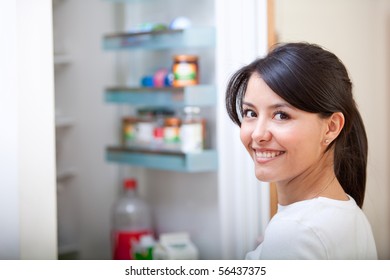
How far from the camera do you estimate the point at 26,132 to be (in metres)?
1.00

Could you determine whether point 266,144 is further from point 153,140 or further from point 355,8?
point 153,140

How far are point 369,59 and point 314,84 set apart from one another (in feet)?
1.25

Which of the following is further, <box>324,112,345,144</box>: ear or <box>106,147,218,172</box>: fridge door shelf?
<box>106,147,218,172</box>: fridge door shelf

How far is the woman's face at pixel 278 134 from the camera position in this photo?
2.75 ft

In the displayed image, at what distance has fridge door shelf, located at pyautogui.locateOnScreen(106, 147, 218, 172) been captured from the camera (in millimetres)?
1812

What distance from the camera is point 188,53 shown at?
1.95 m

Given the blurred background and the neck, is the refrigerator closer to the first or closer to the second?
the blurred background

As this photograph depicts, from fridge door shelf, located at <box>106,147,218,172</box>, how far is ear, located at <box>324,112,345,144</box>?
0.96m

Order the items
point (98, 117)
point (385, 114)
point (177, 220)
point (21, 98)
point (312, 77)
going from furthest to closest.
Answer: point (98, 117), point (177, 220), point (385, 114), point (21, 98), point (312, 77)

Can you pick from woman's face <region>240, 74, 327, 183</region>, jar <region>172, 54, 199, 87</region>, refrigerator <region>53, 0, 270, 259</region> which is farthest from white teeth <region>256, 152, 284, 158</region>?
jar <region>172, 54, 199, 87</region>

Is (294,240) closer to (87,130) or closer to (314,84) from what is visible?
(314,84)

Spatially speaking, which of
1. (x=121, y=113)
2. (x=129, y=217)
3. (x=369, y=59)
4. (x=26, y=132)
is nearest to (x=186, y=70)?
(x=121, y=113)
